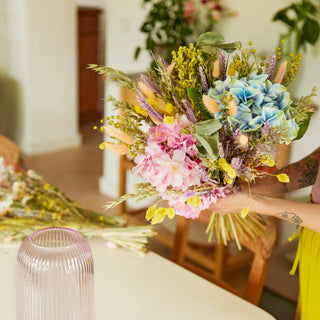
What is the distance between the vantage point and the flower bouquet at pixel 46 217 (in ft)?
5.30

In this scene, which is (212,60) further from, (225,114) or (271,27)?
(271,27)

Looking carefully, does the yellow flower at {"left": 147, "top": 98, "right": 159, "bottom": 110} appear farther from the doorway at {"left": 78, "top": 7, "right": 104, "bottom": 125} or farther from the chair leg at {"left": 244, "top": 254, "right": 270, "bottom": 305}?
the doorway at {"left": 78, "top": 7, "right": 104, "bottom": 125}

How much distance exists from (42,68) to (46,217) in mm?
3175

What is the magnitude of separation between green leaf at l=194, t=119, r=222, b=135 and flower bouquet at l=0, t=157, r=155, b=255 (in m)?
0.67

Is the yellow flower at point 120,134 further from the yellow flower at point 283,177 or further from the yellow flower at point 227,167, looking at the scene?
the yellow flower at point 283,177

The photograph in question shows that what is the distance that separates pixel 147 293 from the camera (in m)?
1.40

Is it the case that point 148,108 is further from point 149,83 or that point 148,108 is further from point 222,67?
point 222,67

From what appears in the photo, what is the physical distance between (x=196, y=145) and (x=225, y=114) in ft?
0.30

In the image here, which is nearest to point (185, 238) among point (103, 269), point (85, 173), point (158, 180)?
point (103, 269)

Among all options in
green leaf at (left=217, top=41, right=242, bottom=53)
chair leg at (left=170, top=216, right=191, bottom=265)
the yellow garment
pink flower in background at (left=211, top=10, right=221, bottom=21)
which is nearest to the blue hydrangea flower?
green leaf at (left=217, top=41, right=242, bottom=53)

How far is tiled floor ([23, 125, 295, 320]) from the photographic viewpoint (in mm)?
3758

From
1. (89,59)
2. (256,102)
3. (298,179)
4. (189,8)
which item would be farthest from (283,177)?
(89,59)

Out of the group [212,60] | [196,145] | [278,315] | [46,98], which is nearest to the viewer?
[196,145]

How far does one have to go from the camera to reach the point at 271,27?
2.83 m
